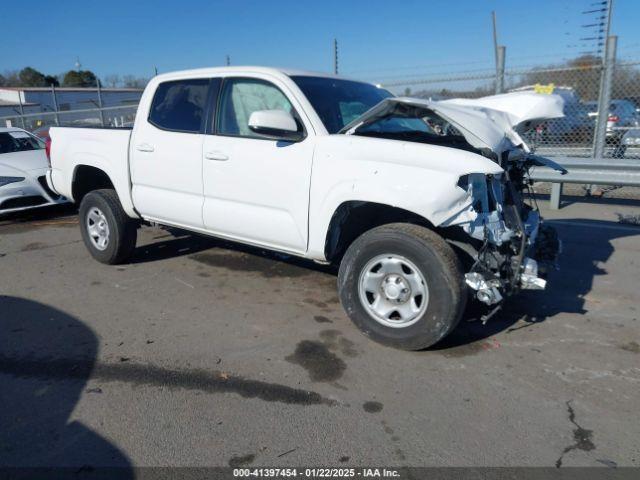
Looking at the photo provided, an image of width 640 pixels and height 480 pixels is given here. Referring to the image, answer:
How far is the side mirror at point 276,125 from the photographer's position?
3.81 m

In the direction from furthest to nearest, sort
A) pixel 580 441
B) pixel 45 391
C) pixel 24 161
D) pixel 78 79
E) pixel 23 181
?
pixel 78 79 → pixel 24 161 → pixel 23 181 → pixel 45 391 → pixel 580 441

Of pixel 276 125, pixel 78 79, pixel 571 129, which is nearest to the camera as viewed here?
pixel 276 125

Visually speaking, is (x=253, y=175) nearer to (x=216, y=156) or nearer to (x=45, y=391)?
(x=216, y=156)

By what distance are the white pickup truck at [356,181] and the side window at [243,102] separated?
0.01 m

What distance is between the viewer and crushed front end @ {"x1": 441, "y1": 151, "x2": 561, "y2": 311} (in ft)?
11.1

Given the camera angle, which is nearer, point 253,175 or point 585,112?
point 253,175

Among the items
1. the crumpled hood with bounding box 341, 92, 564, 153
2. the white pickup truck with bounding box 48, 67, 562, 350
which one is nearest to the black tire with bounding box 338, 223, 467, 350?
the white pickup truck with bounding box 48, 67, 562, 350

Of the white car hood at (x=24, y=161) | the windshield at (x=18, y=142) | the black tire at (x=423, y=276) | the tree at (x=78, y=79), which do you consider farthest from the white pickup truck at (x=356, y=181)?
the tree at (x=78, y=79)

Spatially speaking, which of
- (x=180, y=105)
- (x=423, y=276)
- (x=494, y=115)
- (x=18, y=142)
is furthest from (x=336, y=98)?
(x=18, y=142)

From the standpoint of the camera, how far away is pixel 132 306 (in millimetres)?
4582

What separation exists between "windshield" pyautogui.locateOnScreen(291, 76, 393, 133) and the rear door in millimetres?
1025

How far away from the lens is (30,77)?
192ft

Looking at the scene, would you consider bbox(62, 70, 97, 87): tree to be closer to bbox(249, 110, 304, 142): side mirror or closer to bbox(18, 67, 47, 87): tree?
bbox(18, 67, 47, 87): tree

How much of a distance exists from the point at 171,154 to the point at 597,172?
6219 millimetres
